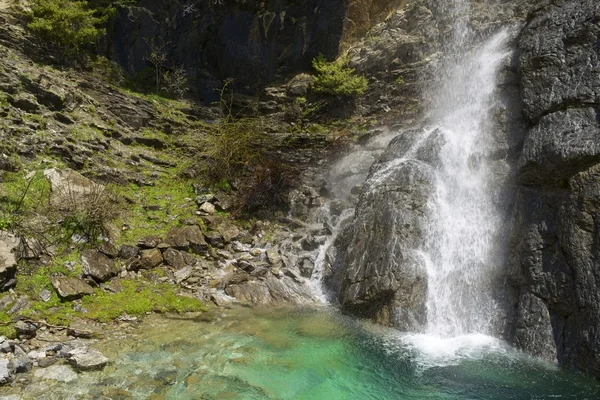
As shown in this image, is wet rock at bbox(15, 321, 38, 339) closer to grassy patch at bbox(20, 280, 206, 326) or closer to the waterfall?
grassy patch at bbox(20, 280, 206, 326)

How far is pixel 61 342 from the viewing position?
22.5ft

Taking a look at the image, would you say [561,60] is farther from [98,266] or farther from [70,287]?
[70,287]

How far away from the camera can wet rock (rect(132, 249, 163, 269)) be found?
9.99 meters

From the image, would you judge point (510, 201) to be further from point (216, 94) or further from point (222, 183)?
point (216, 94)

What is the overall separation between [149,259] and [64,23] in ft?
40.0

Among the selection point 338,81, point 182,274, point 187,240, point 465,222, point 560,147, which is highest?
point 338,81

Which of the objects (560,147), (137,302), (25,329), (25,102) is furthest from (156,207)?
(560,147)

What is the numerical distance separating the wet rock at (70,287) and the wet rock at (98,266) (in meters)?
0.39

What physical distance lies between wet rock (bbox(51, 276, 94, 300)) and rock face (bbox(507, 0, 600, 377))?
930 cm

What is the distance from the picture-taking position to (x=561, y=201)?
852cm

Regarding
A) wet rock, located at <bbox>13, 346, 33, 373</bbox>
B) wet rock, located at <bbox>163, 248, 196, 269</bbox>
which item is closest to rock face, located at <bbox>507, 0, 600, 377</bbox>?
wet rock, located at <bbox>163, 248, 196, 269</bbox>

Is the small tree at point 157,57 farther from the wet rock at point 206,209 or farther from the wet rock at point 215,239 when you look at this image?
the wet rock at point 215,239

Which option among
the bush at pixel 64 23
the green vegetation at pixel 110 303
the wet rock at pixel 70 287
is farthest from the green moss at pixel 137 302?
the bush at pixel 64 23

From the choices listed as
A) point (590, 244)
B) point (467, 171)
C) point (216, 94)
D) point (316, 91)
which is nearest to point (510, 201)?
point (467, 171)
